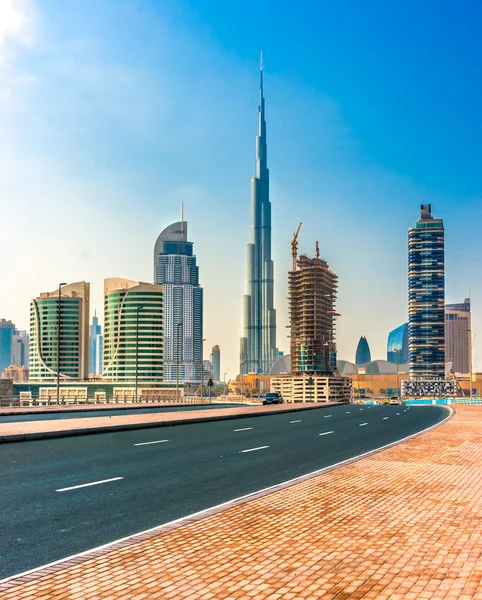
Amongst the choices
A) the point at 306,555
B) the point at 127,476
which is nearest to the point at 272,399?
the point at 127,476

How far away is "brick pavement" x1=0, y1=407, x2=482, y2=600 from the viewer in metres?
6.76

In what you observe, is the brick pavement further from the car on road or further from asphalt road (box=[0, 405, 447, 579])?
the car on road

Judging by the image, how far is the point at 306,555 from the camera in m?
8.12

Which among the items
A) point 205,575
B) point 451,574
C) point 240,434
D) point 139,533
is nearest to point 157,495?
point 139,533

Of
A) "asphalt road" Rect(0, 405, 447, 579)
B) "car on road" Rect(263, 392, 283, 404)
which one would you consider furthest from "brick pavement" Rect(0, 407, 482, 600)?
"car on road" Rect(263, 392, 283, 404)

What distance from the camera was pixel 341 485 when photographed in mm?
13781

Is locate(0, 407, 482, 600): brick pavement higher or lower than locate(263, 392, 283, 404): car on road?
higher

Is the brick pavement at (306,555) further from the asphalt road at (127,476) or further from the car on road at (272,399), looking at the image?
the car on road at (272,399)

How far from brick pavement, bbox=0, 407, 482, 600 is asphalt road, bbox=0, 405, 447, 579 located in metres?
1.10

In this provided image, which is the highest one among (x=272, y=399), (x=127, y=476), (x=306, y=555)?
(x=306, y=555)

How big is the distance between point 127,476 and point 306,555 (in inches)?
308

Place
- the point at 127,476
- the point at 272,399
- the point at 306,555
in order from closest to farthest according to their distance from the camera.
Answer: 1. the point at 306,555
2. the point at 127,476
3. the point at 272,399

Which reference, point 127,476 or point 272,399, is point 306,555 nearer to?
point 127,476

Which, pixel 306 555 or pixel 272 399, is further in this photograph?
pixel 272 399
